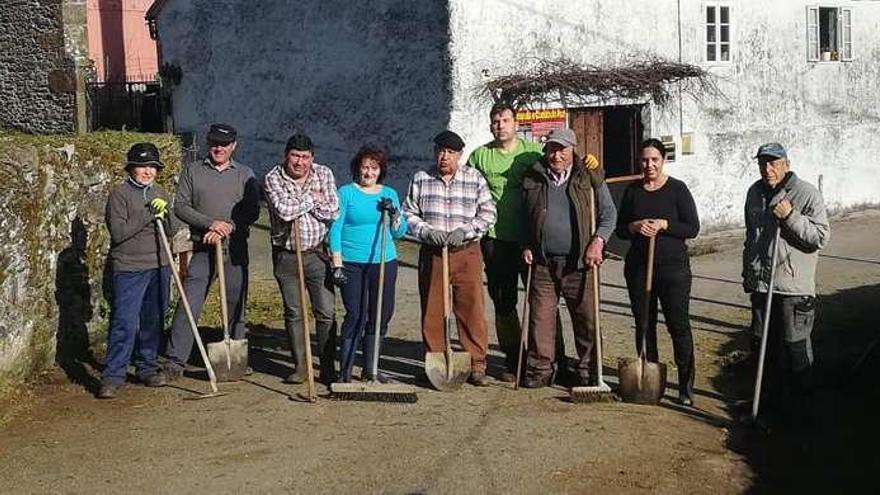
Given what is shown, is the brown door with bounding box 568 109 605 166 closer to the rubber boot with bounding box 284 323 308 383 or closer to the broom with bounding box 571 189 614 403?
the broom with bounding box 571 189 614 403

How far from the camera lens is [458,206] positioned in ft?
24.5

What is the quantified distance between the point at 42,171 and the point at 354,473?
3611 mm

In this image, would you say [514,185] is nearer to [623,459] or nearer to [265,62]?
[623,459]

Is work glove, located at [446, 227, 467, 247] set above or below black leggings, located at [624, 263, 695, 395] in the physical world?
above

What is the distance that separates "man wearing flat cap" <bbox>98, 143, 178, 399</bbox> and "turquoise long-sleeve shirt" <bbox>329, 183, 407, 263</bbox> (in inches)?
45.7

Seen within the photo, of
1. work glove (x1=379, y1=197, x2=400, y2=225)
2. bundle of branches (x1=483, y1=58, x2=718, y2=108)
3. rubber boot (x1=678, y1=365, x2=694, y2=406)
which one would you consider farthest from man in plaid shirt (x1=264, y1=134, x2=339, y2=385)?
bundle of branches (x1=483, y1=58, x2=718, y2=108)

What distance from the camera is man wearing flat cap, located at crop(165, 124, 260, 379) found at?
7668 millimetres

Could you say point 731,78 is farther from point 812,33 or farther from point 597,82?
point 597,82

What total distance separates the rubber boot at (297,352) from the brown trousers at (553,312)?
157 centimetres

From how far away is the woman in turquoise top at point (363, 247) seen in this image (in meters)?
7.49

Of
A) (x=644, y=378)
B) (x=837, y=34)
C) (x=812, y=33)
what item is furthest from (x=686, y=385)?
(x=837, y=34)

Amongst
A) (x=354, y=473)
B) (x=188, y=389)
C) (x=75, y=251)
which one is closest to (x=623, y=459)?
(x=354, y=473)

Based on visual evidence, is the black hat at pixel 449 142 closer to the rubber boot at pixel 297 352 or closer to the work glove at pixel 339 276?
the work glove at pixel 339 276

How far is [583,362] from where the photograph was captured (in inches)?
301
